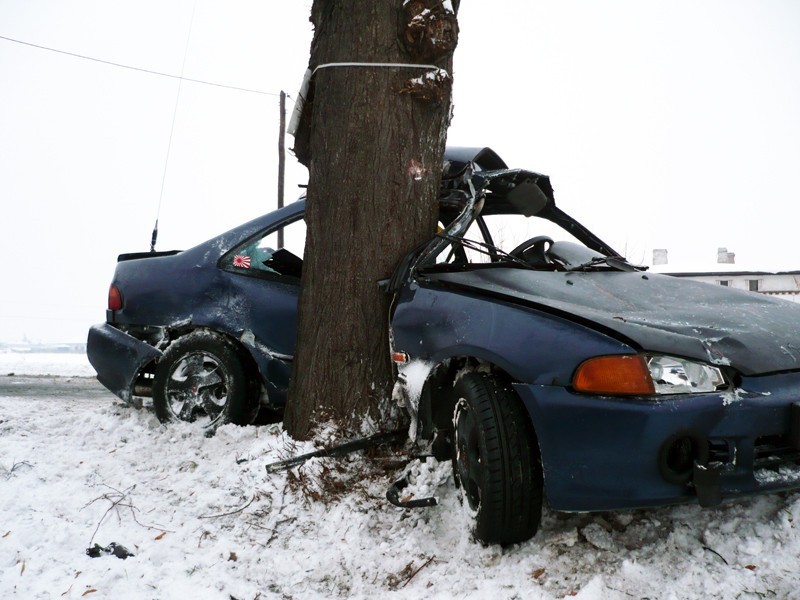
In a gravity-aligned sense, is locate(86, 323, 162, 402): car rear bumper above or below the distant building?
below

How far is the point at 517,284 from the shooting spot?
2.73 m

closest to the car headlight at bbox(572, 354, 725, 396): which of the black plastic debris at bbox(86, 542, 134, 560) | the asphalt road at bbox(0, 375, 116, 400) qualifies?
the black plastic debris at bbox(86, 542, 134, 560)

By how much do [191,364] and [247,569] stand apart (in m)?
1.91

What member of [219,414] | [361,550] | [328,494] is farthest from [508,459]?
[219,414]

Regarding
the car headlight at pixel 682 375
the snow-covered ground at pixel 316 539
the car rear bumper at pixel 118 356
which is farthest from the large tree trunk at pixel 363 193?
the car headlight at pixel 682 375

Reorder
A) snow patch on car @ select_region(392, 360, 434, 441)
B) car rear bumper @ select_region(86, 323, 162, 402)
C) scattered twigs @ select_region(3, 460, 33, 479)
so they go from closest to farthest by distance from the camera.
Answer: snow patch on car @ select_region(392, 360, 434, 441), scattered twigs @ select_region(3, 460, 33, 479), car rear bumper @ select_region(86, 323, 162, 402)

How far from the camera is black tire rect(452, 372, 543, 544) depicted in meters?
2.30

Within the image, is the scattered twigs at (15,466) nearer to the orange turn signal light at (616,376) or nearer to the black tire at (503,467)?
the black tire at (503,467)

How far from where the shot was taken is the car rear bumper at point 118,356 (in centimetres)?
433

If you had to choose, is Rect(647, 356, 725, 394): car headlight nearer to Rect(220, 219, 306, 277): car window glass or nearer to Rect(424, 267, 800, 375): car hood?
Rect(424, 267, 800, 375): car hood

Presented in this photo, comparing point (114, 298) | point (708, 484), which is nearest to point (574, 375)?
point (708, 484)

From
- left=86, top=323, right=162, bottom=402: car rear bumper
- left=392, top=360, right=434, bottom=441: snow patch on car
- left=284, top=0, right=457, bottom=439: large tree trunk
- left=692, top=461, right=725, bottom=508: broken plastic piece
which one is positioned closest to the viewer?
left=692, top=461, right=725, bottom=508: broken plastic piece

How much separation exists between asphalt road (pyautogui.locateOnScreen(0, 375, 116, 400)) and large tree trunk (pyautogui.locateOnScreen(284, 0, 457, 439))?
170 inches

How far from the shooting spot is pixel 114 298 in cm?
453
